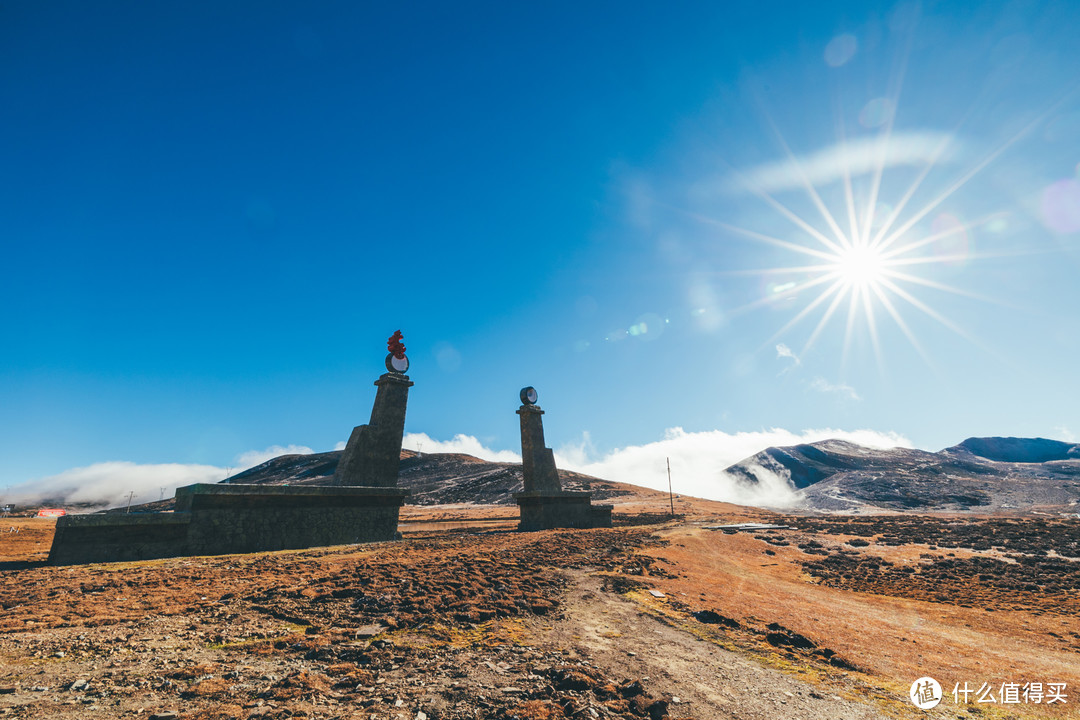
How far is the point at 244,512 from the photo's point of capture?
12719mm

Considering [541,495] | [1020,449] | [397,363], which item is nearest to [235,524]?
[397,363]

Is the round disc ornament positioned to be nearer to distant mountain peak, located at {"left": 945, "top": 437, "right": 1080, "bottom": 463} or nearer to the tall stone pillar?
the tall stone pillar

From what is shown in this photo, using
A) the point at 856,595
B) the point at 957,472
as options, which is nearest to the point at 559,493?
the point at 856,595

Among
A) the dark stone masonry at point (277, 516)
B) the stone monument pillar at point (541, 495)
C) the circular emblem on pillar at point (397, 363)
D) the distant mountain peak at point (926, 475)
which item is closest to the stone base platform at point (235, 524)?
the dark stone masonry at point (277, 516)

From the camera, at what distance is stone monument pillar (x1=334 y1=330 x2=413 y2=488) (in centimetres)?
1634

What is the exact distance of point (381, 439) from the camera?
1705 centimetres

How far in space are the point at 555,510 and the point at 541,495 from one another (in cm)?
120

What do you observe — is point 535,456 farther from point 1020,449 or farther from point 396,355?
point 1020,449

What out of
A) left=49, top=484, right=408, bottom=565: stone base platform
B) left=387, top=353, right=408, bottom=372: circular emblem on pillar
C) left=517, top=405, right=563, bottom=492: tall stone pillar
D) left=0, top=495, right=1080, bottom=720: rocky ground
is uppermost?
left=387, top=353, right=408, bottom=372: circular emblem on pillar

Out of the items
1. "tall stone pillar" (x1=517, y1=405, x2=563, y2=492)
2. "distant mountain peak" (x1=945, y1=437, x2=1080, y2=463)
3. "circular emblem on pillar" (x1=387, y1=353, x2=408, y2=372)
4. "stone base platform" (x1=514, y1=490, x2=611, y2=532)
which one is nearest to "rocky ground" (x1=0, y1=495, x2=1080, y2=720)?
"circular emblem on pillar" (x1=387, y1=353, x2=408, y2=372)

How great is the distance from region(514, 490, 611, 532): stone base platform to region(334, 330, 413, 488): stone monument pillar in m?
6.62

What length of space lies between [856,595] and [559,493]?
496 inches

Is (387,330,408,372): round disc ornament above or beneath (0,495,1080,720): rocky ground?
above

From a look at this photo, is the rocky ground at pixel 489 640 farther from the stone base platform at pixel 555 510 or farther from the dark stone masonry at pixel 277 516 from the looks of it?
the stone base platform at pixel 555 510
